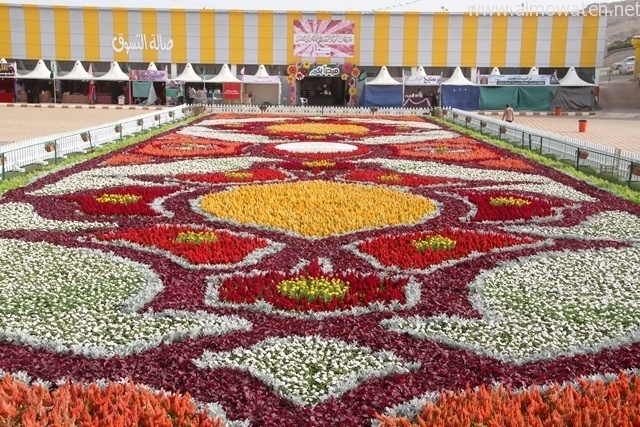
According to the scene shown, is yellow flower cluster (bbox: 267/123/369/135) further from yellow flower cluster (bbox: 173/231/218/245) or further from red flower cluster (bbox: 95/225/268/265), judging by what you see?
yellow flower cluster (bbox: 173/231/218/245)

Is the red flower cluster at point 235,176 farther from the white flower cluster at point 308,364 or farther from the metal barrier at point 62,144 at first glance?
the white flower cluster at point 308,364

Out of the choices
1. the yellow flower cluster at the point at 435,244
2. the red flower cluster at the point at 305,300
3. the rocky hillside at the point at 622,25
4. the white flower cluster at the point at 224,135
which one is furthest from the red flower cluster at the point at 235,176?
the rocky hillside at the point at 622,25

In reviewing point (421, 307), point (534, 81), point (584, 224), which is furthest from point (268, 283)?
point (534, 81)

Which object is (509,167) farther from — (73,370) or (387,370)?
(73,370)

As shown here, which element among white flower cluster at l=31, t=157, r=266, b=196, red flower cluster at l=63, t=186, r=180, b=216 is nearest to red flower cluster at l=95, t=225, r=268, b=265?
red flower cluster at l=63, t=186, r=180, b=216

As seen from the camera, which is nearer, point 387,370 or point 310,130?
point 387,370

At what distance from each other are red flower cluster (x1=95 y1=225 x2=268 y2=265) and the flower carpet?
5 centimetres

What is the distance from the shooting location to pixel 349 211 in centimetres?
1108

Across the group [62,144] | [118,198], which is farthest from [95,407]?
[62,144]

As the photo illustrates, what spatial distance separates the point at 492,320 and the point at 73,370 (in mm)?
3755

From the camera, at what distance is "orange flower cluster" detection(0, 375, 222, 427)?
14.3 ft

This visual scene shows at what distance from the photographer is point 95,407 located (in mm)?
4613

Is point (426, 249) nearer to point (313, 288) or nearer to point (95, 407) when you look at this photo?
point (313, 288)

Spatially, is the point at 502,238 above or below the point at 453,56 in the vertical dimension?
below
